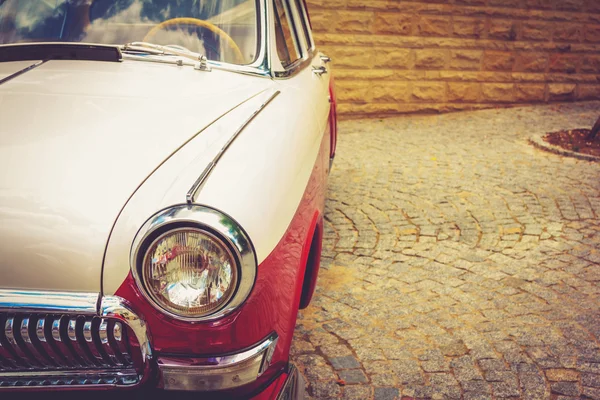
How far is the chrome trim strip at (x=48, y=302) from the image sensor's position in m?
1.42

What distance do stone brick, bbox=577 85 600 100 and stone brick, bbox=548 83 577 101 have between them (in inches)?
5.0

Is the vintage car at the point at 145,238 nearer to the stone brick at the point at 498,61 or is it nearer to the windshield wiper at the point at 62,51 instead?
the windshield wiper at the point at 62,51

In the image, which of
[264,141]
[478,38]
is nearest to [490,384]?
[264,141]

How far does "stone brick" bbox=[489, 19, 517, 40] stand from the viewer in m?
7.97

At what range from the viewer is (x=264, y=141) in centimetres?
186

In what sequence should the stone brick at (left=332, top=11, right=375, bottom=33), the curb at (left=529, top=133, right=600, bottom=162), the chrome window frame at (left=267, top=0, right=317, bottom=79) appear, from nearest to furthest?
the chrome window frame at (left=267, top=0, right=317, bottom=79) < the curb at (left=529, top=133, right=600, bottom=162) < the stone brick at (left=332, top=11, right=375, bottom=33)

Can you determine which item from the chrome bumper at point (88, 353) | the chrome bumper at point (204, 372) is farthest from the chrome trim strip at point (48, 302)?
the chrome bumper at point (204, 372)

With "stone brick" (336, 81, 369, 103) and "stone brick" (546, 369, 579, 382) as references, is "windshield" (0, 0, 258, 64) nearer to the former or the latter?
"stone brick" (546, 369, 579, 382)

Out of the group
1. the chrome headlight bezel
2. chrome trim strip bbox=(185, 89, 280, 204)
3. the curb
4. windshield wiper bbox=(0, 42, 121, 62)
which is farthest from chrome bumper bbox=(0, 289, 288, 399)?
the curb

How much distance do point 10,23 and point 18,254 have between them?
159 cm

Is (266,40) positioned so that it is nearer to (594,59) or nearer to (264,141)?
(264,141)

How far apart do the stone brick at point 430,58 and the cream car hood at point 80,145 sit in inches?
235

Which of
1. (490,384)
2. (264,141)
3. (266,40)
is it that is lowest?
(490,384)

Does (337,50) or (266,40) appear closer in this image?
(266,40)
